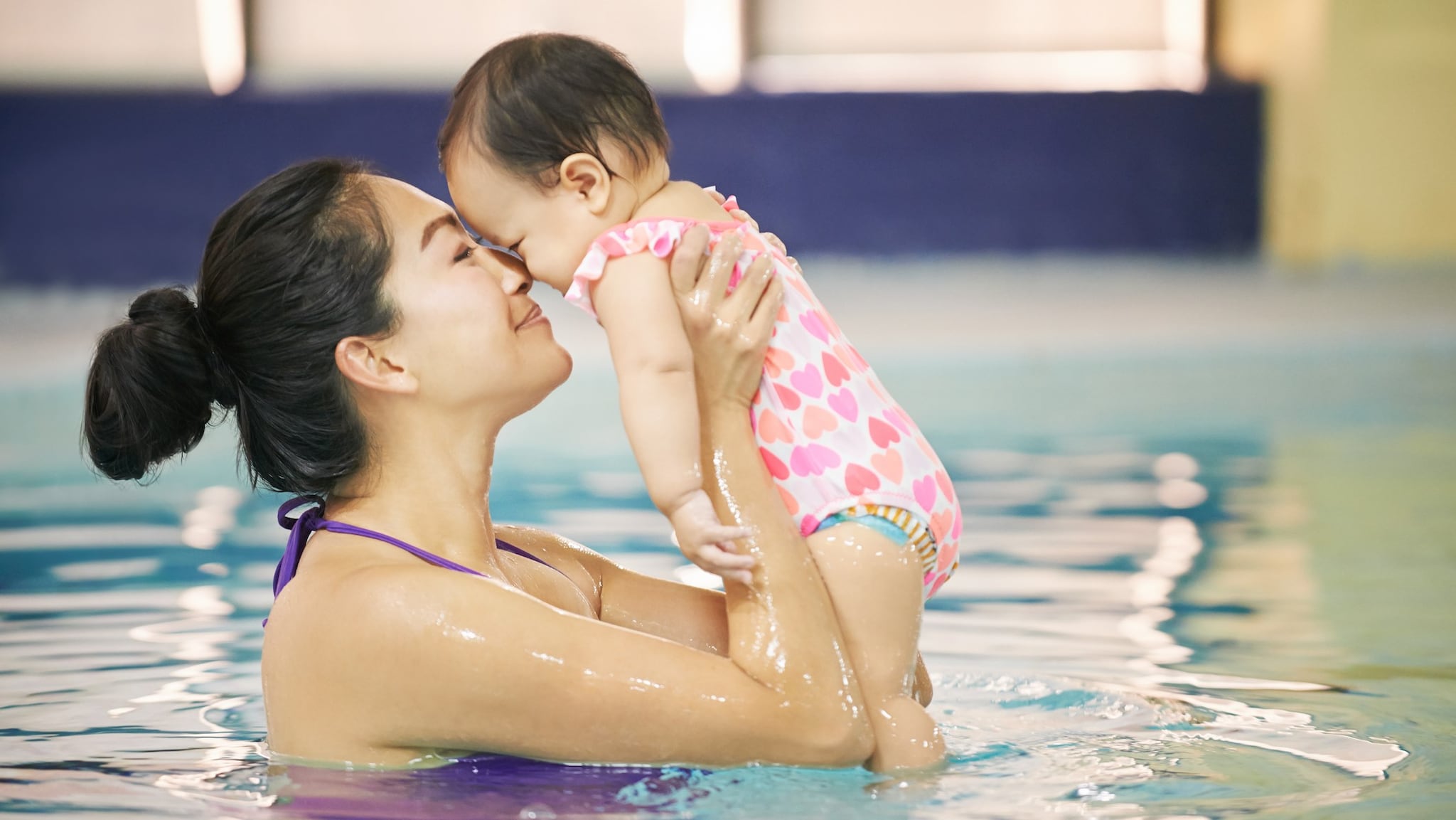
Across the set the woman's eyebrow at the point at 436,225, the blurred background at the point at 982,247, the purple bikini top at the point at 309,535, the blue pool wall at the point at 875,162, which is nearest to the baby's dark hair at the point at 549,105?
the woman's eyebrow at the point at 436,225

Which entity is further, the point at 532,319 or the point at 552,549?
the point at 552,549

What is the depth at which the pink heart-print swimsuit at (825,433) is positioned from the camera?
2262mm

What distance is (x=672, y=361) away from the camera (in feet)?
7.12

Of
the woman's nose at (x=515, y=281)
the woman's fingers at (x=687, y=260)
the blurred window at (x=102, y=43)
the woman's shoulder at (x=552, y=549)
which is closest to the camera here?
the woman's fingers at (x=687, y=260)

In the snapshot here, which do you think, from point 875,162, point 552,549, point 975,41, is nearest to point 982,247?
point 875,162

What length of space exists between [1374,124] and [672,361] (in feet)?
31.5

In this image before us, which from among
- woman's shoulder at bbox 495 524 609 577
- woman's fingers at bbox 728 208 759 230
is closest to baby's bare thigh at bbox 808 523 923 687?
woman's fingers at bbox 728 208 759 230

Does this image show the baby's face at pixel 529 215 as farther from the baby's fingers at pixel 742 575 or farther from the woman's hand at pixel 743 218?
the baby's fingers at pixel 742 575

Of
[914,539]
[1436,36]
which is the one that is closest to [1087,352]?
[1436,36]

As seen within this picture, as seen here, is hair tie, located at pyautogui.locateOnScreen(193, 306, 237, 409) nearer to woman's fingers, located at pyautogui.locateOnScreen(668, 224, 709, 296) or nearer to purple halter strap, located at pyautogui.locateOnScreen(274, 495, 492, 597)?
purple halter strap, located at pyautogui.locateOnScreen(274, 495, 492, 597)

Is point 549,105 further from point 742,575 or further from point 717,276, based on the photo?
point 742,575

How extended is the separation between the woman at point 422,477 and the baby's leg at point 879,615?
0.17 ft

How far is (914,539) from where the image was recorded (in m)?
2.28

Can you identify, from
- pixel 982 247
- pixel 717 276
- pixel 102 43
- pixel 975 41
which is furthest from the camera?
pixel 975 41
